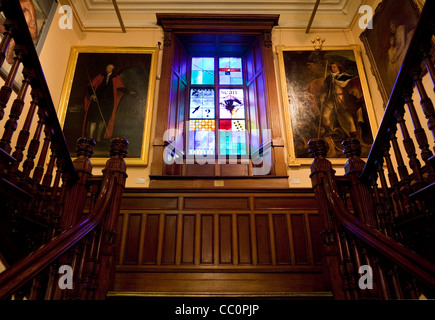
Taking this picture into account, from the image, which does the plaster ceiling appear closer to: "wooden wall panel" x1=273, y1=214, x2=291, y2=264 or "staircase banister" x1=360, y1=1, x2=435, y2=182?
"wooden wall panel" x1=273, y1=214, x2=291, y2=264

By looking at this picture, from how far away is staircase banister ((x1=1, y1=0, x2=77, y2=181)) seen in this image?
1.99 meters

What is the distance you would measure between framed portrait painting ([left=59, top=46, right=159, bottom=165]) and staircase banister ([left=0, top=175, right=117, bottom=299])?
3.15 m

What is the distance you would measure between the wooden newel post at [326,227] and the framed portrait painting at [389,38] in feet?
11.2

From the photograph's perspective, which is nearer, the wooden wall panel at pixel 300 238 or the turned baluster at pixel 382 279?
the turned baluster at pixel 382 279

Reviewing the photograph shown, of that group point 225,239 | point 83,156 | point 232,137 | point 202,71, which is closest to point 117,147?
point 83,156

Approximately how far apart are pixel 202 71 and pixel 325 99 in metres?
2.72

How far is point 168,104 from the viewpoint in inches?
237

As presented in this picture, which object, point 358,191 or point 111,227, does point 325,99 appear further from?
point 111,227

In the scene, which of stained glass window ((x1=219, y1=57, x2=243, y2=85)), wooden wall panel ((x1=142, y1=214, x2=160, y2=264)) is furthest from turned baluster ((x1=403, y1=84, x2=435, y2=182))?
stained glass window ((x1=219, y1=57, x2=243, y2=85))

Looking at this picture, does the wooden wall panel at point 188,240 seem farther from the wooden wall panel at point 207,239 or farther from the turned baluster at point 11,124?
the turned baluster at point 11,124

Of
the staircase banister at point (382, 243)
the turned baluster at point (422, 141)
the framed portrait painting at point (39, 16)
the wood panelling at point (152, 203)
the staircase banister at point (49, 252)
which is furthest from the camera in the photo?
the framed portrait painting at point (39, 16)

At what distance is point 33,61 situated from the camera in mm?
2164

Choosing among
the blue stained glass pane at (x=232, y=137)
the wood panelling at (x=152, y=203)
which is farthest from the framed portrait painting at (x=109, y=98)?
the wood panelling at (x=152, y=203)

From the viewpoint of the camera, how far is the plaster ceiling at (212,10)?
7.03m
